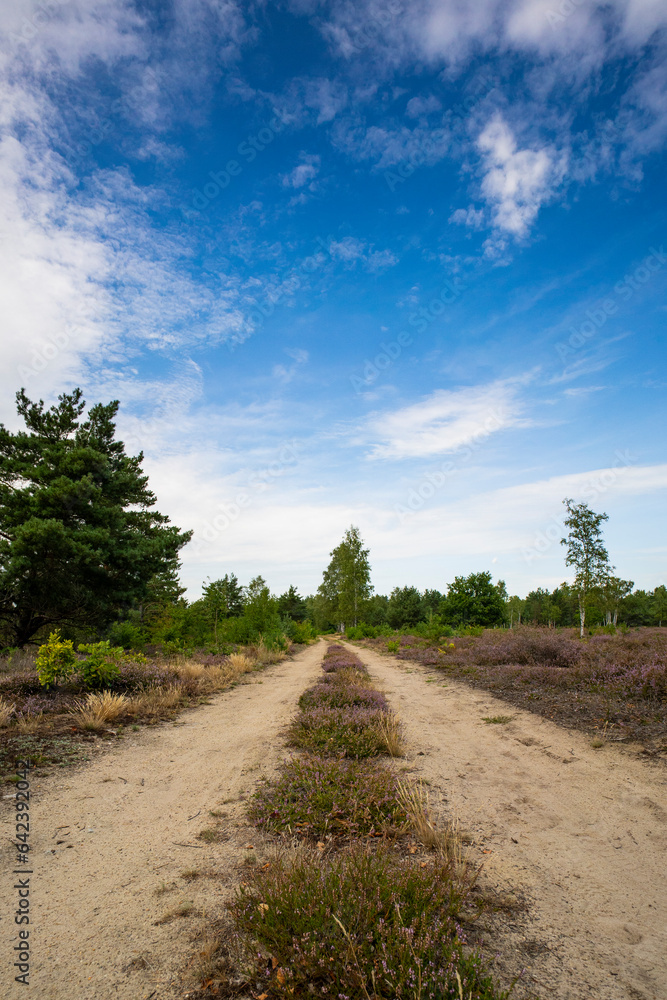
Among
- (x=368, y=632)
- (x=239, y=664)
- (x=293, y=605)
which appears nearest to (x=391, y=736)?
(x=239, y=664)

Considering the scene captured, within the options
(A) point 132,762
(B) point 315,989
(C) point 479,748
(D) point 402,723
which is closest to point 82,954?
(B) point 315,989

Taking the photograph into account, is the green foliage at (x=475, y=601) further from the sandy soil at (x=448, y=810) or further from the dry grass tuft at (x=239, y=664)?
the sandy soil at (x=448, y=810)

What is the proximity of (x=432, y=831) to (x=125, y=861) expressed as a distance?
9.27 feet

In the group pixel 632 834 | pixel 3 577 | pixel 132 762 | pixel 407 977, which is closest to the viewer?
pixel 407 977

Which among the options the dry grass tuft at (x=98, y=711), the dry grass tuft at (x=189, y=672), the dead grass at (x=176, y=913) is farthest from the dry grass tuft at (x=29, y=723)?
the dead grass at (x=176, y=913)

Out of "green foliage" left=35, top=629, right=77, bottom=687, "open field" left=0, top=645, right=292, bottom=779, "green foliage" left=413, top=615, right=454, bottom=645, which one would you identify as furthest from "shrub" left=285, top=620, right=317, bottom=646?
"green foliage" left=35, top=629, right=77, bottom=687

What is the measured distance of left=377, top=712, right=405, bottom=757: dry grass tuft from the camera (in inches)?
263

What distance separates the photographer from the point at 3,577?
16.5 meters

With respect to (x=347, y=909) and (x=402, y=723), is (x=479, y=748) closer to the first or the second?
(x=402, y=723)

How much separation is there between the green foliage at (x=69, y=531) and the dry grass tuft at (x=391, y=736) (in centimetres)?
→ 1450

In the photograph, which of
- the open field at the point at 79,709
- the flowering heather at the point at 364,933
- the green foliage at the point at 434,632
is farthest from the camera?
the green foliage at the point at 434,632

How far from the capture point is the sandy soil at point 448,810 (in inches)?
104

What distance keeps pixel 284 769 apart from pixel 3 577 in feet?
52.9

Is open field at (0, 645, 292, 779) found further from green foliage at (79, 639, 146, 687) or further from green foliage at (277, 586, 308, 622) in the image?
green foliage at (277, 586, 308, 622)
